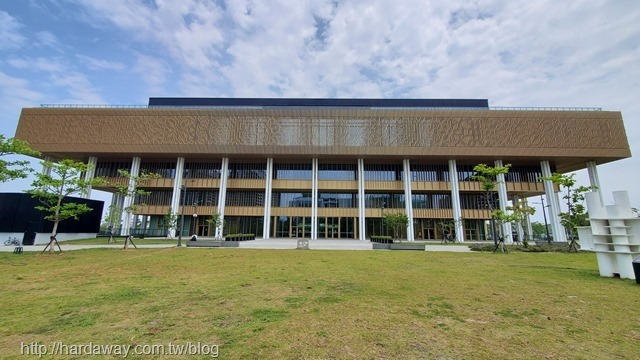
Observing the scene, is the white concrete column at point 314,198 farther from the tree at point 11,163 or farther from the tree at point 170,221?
the tree at point 11,163

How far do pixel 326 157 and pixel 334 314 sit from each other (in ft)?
119

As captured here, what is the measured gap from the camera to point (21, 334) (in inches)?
188

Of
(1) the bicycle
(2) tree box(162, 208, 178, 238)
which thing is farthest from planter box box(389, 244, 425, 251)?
(1) the bicycle

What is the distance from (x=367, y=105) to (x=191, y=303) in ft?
156

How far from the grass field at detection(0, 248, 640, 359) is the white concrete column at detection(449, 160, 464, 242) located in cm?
3108

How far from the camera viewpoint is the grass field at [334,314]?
14.0ft

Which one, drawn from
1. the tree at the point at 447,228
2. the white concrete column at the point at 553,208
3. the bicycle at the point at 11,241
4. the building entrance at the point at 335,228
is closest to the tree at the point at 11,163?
the bicycle at the point at 11,241

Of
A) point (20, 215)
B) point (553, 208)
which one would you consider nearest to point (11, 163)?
point (20, 215)

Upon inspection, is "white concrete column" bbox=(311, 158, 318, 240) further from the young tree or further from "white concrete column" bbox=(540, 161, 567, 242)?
"white concrete column" bbox=(540, 161, 567, 242)

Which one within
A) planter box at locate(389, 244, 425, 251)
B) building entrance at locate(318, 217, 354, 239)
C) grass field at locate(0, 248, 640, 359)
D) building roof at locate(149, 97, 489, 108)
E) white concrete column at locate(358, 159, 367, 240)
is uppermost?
building roof at locate(149, 97, 489, 108)

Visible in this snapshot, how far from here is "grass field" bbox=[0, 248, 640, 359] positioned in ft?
14.0

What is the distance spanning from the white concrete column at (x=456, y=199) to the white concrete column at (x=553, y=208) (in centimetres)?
1194

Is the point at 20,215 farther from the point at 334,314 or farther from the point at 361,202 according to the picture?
the point at 361,202

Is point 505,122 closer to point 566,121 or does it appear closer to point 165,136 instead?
point 566,121
